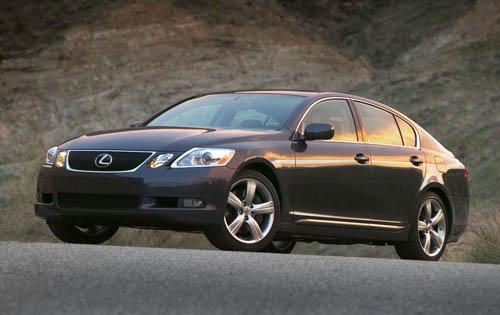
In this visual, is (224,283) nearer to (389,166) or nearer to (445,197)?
(389,166)

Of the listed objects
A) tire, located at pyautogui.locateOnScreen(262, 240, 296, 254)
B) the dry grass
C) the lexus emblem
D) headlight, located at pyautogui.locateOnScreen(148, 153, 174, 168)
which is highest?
headlight, located at pyautogui.locateOnScreen(148, 153, 174, 168)

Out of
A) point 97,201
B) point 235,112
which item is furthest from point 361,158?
point 97,201

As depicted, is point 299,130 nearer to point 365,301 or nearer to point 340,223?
point 340,223

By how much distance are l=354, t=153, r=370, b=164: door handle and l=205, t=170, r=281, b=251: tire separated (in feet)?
4.77

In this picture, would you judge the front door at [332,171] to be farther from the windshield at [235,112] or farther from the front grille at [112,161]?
the front grille at [112,161]

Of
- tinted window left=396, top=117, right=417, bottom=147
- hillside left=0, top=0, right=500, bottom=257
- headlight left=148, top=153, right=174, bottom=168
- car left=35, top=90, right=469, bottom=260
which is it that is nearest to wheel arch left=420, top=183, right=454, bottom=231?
car left=35, top=90, right=469, bottom=260

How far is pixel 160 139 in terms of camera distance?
1003 centimetres

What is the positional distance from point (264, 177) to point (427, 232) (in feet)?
9.10

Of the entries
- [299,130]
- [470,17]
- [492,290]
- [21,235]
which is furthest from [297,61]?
[492,290]

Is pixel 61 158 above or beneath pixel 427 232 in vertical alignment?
above

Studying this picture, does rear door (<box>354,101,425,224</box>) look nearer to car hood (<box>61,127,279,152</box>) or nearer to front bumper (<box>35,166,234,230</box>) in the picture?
car hood (<box>61,127,279,152</box>)

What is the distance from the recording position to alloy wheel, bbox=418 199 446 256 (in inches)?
480

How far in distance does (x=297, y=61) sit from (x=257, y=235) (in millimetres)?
26843

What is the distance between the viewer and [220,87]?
116ft
